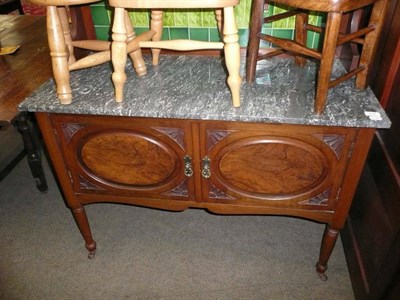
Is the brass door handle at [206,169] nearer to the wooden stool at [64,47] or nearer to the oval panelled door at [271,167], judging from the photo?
the oval panelled door at [271,167]

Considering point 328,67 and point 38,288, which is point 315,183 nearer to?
point 328,67

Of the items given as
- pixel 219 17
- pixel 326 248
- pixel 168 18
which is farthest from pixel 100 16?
pixel 326 248

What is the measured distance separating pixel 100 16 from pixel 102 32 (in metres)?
0.07

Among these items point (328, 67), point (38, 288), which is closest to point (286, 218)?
point (328, 67)

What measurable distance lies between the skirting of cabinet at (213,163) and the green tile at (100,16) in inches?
22.4

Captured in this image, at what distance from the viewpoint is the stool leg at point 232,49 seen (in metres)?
1.05

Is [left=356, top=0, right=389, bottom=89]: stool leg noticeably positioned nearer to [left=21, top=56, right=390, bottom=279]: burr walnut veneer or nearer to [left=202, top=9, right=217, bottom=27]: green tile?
[left=21, top=56, right=390, bottom=279]: burr walnut veneer

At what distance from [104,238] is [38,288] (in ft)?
1.24

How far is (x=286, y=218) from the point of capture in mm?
1940

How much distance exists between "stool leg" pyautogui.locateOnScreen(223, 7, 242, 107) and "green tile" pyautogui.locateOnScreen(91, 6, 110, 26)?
0.73 metres

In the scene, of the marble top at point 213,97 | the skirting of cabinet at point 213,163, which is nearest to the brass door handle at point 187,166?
the skirting of cabinet at point 213,163

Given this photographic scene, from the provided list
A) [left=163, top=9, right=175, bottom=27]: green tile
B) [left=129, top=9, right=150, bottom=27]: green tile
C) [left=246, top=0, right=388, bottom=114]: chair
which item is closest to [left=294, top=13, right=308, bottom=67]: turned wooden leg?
[left=246, top=0, right=388, bottom=114]: chair

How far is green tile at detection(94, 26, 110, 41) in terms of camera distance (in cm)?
159

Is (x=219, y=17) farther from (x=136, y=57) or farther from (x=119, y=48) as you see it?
(x=119, y=48)
